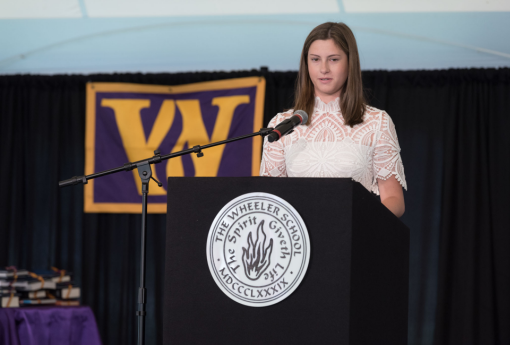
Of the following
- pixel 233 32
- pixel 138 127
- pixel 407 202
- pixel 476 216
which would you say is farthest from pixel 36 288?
pixel 476 216

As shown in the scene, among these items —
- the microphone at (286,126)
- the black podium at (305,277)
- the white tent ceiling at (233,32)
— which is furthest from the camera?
the white tent ceiling at (233,32)

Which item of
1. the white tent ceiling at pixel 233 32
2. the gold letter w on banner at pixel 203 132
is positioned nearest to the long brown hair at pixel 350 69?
the white tent ceiling at pixel 233 32

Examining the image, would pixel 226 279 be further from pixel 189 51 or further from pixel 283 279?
pixel 189 51

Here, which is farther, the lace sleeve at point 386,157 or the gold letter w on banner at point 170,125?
the gold letter w on banner at point 170,125

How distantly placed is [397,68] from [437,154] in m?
0.69

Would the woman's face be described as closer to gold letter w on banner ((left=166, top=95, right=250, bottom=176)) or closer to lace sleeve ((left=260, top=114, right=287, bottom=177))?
lace sleeve ((left=260, top=114, right=287, bottom=177))

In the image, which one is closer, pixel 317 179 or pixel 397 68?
pixel 317 179

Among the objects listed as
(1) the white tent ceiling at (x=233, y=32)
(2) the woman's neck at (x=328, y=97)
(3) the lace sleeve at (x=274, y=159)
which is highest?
(1) the white tent ceiling at (x=233, y=32)

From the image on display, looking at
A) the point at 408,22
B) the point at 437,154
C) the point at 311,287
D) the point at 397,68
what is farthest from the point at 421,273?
the point at 311,287

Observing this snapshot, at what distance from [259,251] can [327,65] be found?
722 millimetres

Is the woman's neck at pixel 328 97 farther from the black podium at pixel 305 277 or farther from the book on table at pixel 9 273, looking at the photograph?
the book on table at pixel 9 273

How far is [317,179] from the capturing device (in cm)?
96

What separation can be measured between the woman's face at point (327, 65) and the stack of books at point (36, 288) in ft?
7.40

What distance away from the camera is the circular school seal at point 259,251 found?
0.95m
